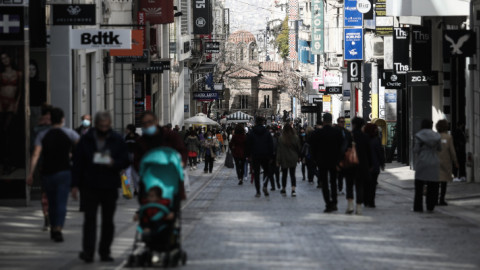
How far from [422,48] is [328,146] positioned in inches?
520

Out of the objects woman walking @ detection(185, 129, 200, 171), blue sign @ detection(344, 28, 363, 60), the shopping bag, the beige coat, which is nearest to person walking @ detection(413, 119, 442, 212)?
the beige coat

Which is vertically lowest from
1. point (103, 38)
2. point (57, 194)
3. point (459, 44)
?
point (57, 194)

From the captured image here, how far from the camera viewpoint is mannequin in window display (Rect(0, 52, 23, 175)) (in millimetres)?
18609

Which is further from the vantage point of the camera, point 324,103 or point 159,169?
point 324,103

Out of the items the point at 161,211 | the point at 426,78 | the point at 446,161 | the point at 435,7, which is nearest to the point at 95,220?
the point at 161,211

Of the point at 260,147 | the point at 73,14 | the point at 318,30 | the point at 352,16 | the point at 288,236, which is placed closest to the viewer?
the point at 288,236

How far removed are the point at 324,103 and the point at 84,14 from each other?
4840cm

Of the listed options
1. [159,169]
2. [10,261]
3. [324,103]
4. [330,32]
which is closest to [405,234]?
[159,169]

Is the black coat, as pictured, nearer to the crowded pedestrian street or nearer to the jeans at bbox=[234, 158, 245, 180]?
the crowded pedestrian street

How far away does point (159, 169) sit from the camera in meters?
11.4

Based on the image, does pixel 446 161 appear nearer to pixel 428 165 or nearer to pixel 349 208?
pixel 428 165

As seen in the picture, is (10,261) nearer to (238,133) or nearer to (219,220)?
(219,220)

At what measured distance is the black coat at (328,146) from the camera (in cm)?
1888

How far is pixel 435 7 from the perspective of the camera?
28.8m
